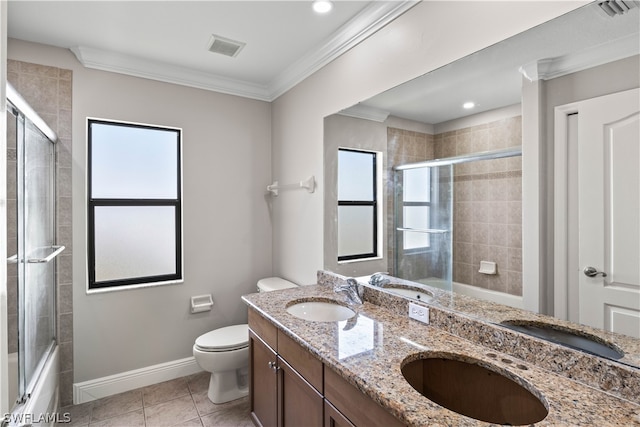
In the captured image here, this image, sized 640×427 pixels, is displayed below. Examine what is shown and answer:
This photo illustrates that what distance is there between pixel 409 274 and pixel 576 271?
32.1 inches

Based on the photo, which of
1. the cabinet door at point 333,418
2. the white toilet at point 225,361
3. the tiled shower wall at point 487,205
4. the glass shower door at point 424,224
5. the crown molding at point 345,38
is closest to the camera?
the cabinet door at point 333,418

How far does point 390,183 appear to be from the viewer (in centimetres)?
197

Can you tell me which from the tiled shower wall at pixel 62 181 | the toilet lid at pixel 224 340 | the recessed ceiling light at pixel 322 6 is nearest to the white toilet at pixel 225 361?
the toilet lid at pixel 224 340

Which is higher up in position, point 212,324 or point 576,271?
point 576,271

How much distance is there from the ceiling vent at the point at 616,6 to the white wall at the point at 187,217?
261cm

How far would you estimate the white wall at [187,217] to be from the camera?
247 cm

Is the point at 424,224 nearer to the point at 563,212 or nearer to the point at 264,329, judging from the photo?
the point at 563,212

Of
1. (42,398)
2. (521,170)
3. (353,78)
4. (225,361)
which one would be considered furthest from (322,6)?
(42,398)

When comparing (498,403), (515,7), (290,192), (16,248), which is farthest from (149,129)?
(498,403)

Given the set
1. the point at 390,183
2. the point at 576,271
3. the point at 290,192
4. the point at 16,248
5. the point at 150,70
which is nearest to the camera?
the point at 576,271

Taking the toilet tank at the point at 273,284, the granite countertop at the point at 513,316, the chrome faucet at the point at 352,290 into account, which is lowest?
the toilet tank at the point at 273,284

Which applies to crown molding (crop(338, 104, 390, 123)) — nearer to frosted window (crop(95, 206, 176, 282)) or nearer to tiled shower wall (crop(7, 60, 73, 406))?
frosted window (crop(95, 206, 176, 282))

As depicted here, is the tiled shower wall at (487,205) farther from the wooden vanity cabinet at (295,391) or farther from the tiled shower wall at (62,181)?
the tiled shower wall at (62,181)

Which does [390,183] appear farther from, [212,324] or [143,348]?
[143,348]
